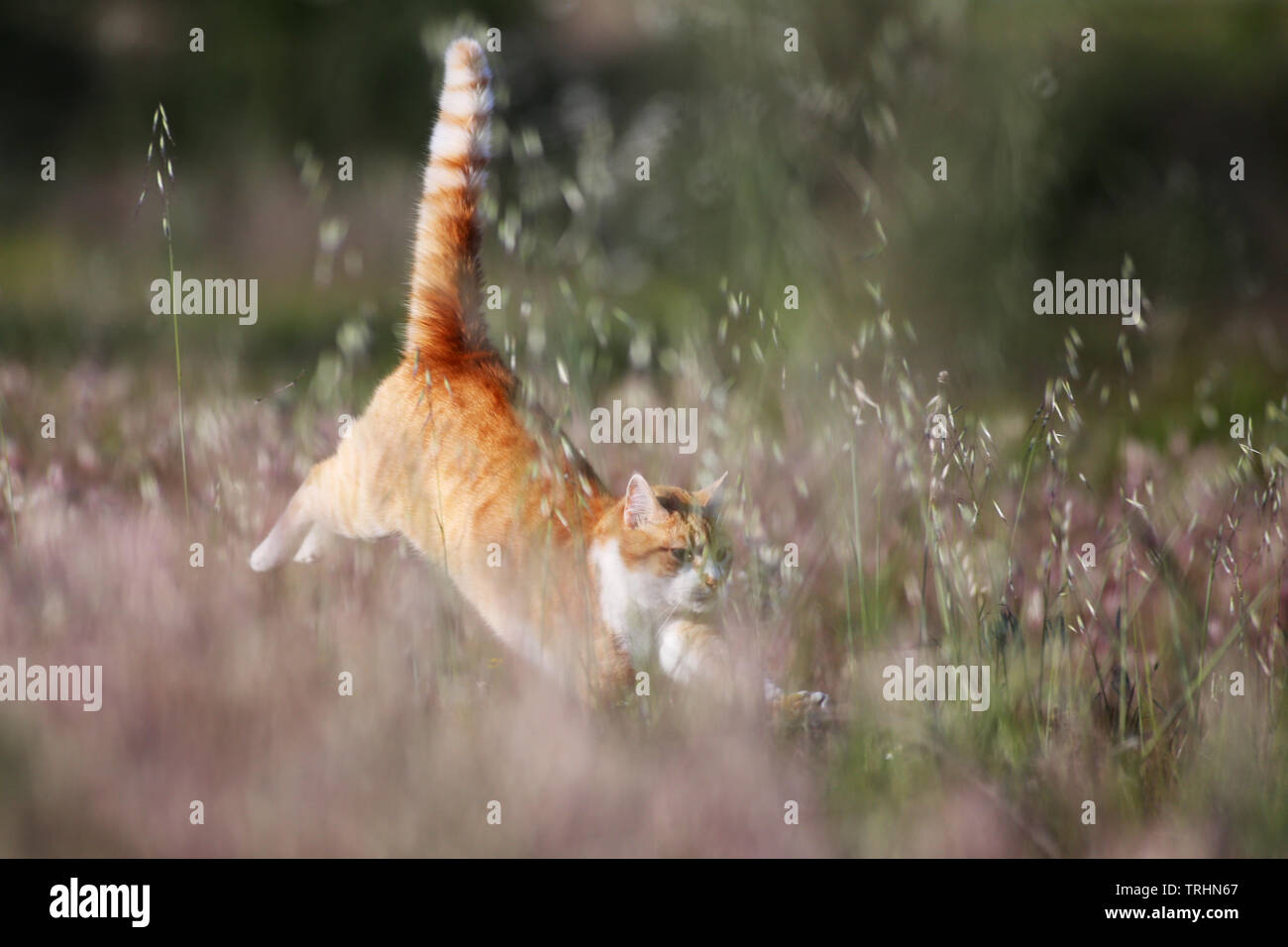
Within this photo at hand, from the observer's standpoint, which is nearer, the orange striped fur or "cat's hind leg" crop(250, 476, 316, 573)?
the orange striped fur

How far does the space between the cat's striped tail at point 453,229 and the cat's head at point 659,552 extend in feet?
1.89

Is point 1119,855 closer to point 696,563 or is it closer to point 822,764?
point 822,764

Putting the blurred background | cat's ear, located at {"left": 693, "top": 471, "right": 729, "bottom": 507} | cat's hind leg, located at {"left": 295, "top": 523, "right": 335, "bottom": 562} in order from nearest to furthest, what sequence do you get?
the blurred background < cat's ear, located at {"left": 693, "top": 471, "right": 729, "bottom": 507} < cat's hind leg, located at {"left": 295, "top": 523, "right": 335, "bottom": 562}

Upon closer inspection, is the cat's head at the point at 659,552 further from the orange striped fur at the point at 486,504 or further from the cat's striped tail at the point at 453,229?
the cat's striped tail at the point at 453,229

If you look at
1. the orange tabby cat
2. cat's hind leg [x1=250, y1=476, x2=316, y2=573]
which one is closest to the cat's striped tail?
the orange tabby cat

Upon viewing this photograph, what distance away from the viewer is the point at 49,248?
5727 mm

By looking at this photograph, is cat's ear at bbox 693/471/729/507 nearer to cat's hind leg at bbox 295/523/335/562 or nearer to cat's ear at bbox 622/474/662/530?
cat's ear at bbox 622/474/662/530

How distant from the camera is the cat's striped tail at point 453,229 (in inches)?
103

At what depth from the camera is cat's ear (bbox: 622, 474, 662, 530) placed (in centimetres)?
231

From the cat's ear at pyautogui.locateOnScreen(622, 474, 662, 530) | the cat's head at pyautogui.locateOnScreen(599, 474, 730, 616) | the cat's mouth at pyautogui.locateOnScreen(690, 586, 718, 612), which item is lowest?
the cat's mouth at pyautogui.locateOnScreen(690, 586, 718, 612)

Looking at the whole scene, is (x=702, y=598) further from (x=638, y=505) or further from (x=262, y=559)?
(x=262, y=559)

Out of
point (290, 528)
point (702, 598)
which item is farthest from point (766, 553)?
point (290, 528)

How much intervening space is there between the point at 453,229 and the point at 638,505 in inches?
30.9

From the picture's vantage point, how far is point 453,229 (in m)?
2.68
